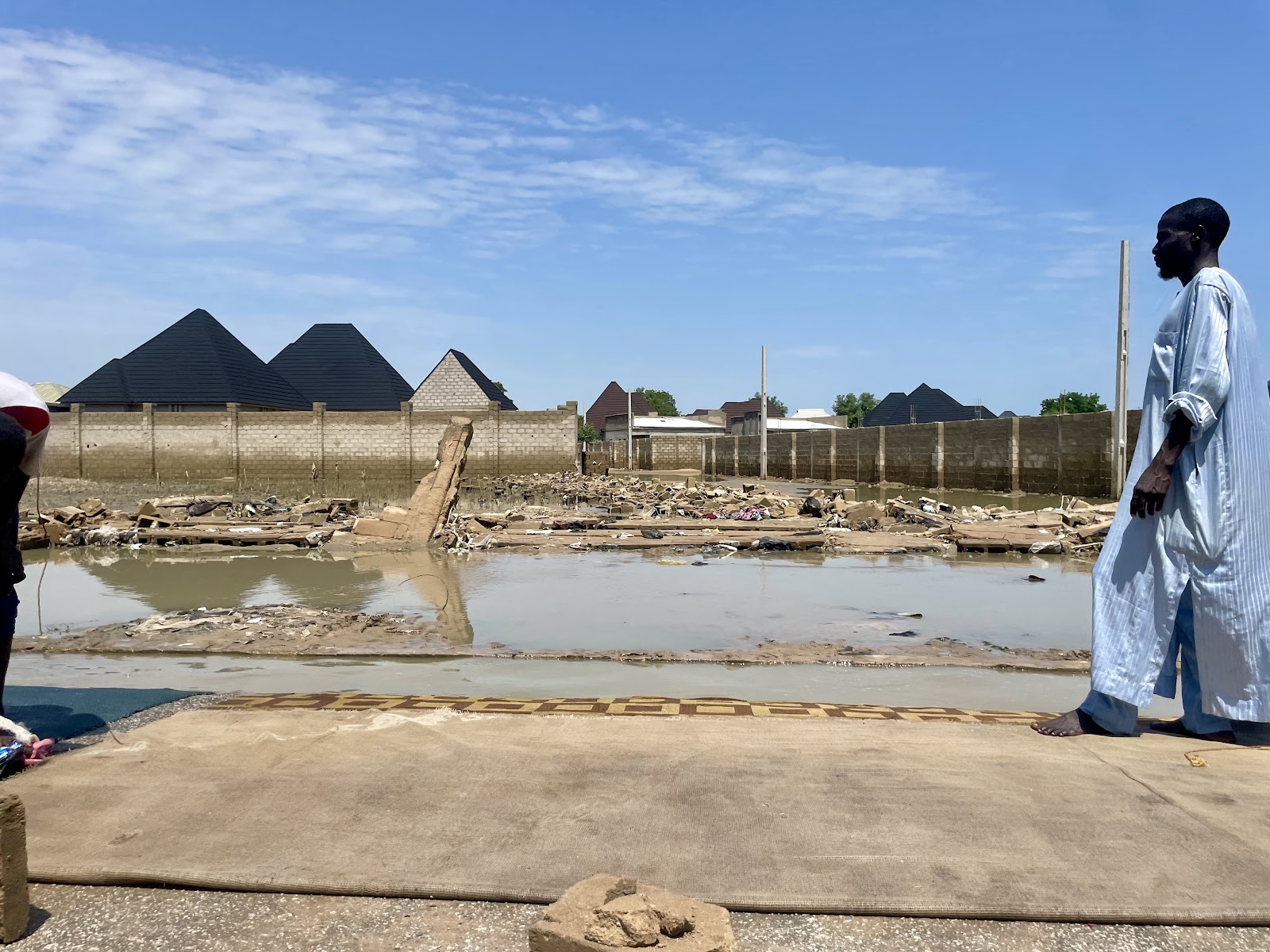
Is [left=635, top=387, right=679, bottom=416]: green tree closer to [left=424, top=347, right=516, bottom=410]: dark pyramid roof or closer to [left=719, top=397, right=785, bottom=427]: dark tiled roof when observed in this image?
[left=719, top=397, right=785, bottom=427]: dark tiled roof

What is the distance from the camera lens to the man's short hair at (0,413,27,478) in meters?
2.20

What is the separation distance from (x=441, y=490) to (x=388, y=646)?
7.29 meters

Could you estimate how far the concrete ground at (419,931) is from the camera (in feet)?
5.54

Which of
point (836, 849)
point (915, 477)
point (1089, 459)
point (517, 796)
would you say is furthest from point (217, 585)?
point (915, 477)

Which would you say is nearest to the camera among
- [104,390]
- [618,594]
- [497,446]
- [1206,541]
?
[1206,541]

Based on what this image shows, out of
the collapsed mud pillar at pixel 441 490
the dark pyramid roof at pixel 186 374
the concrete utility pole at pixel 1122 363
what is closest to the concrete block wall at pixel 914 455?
the concrete utility pole at pixel 1122 363

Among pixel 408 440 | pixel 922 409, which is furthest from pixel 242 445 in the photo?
pixel 922 409

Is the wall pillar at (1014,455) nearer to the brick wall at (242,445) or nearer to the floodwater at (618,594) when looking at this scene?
the floodwater at (618,594)

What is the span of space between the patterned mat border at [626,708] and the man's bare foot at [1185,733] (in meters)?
0.36

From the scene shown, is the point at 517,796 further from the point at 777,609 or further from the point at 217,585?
the point at 217,585

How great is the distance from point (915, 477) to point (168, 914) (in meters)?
28.7

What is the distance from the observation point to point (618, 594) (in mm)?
8188

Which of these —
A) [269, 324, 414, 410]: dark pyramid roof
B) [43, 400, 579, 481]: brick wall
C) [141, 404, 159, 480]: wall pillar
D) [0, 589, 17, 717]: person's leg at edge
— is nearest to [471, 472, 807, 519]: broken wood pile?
[43, 400, 579, 481]: brick wall

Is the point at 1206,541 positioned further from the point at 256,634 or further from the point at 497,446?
the point at 497,446
